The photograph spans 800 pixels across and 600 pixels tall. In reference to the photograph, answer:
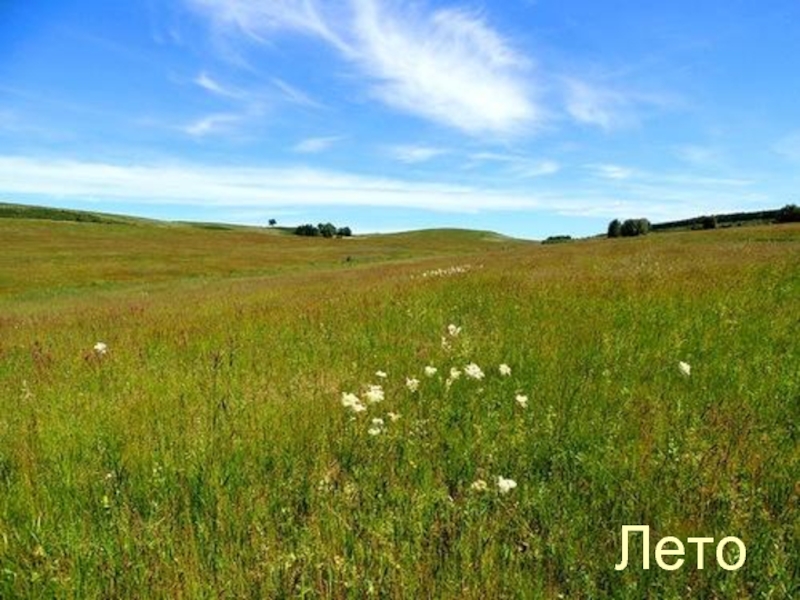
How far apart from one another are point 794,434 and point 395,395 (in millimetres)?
3102

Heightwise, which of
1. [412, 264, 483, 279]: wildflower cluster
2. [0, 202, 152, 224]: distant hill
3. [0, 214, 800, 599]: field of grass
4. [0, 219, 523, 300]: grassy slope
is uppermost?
[0, 202, 152, 224]: distant hill

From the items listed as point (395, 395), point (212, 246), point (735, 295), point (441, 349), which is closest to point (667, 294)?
point (735, 295)

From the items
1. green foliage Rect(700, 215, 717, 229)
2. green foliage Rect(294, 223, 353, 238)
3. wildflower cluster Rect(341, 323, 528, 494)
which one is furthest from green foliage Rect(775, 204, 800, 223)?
green foliage Rect(294, 223, 353, 238)

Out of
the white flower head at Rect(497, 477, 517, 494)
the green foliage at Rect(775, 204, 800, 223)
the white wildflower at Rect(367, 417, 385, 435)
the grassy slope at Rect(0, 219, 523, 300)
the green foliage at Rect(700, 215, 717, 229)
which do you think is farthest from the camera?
the green foliage at Rect(700, 215, 717, 229)

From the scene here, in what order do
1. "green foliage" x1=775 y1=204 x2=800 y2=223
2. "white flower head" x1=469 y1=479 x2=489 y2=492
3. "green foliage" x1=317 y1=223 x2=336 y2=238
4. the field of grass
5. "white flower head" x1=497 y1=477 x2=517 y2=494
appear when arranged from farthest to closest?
"green foliage" x1=317 y1=223 x2=336 y2=238, "green foliage" x1=775 y1=204 x2=800 y2=223, "white flower head" x1=469 y1=479 x2=489 y2=492, "white flower head" x1=497 y1=477 x2=517 y2=494, the field of grass

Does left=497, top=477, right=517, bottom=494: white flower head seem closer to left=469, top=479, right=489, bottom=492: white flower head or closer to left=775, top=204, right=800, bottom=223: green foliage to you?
left=469, top=479, right=489, bottom=492: white flower head

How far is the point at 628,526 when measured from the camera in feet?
9.78

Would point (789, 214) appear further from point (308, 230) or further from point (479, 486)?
point (308, 230)

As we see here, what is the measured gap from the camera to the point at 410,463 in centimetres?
364

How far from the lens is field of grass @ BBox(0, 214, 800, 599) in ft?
8.68

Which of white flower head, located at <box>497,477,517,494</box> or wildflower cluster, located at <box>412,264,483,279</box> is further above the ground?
wildflower cluster, located at <box>412,264,483,279</box>

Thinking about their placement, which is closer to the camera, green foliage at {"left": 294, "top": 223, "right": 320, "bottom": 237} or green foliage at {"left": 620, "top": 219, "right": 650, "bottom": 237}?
green foliage at {"left": 620, "top": 219, "right": 650, "bottom": 237}

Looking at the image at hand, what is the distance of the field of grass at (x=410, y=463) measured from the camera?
2.64 m

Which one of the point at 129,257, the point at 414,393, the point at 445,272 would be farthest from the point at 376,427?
the point at 129,257
